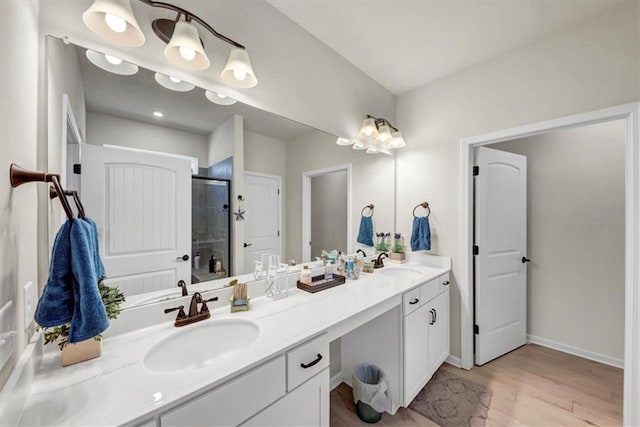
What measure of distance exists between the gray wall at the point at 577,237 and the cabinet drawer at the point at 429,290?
1426 mm

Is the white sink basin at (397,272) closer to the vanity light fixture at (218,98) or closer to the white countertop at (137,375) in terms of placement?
the white countertop at (137,375)

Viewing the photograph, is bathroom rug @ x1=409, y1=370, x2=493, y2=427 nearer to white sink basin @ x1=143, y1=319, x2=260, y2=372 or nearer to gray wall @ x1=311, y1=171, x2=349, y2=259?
gray wall @ x1=311, y1=171, x2=349, y2=259

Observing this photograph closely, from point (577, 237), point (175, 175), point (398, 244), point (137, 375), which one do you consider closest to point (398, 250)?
point (398, 244)

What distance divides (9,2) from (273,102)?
110 cm

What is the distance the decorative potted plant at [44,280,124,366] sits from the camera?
0.82 metres

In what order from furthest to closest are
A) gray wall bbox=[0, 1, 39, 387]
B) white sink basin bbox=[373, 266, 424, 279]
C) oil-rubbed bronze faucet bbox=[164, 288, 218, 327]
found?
white sink basin bbox=[373, 266, 424, 279], oil-rubbed bronze faucet bbox=[164, 288, 218, 327], gray wall bbox=[0, 1, 39, 387]

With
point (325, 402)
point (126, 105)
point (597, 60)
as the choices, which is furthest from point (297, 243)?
point (597, 60)

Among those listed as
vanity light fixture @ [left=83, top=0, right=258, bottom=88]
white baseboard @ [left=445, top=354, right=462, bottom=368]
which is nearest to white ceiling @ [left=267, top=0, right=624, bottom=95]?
vanity light fixture @ [left=83, top=0, right=258, bottom=88]

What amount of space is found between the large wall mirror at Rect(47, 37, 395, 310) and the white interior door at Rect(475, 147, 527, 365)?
161 cm

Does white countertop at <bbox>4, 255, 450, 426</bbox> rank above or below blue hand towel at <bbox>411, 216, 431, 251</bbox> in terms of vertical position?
below

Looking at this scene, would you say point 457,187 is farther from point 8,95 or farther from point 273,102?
point 8,95

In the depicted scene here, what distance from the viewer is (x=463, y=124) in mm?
2258

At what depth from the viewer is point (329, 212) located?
214 cm

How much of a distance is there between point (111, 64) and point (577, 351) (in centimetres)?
407
